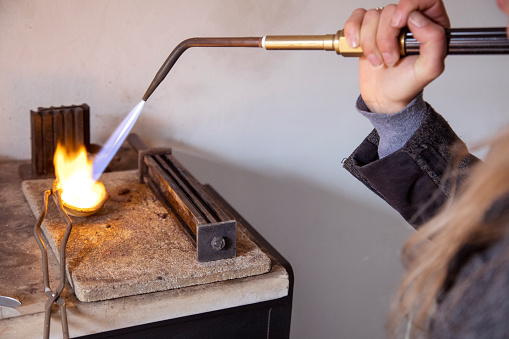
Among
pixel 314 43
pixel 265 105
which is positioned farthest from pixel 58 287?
pixel 265 105

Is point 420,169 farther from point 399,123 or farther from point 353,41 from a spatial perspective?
point 353,41

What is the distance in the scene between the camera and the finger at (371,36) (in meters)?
0.77

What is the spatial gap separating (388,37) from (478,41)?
114mm

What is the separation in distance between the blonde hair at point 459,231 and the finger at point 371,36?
271mm

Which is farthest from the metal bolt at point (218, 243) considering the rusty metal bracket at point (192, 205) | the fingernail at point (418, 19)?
the fingernail at point (418, 19)

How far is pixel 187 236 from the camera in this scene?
1.07m

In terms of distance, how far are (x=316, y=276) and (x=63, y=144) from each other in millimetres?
973

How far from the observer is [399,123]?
2.90 feet

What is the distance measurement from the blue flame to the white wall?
32 mm

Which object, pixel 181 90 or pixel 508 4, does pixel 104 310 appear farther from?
pixel 181 90

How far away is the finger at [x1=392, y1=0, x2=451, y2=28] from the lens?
2.44 feet

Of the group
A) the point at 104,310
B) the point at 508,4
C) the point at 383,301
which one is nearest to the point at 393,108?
the point at 508,4

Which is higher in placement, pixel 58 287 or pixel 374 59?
pixel 374 59

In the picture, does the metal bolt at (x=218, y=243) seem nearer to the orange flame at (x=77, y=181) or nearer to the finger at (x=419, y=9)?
the orange flame at (x=77, y=181)
